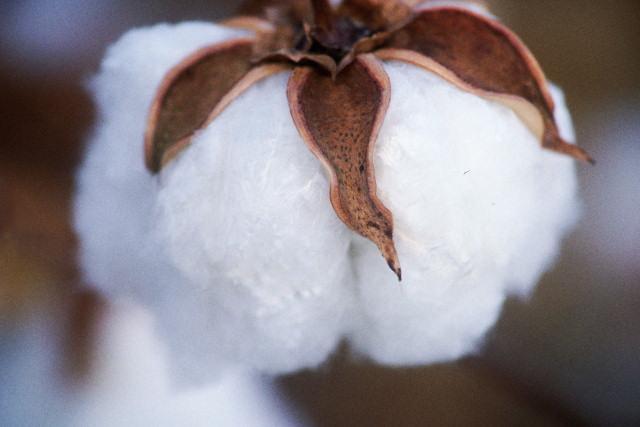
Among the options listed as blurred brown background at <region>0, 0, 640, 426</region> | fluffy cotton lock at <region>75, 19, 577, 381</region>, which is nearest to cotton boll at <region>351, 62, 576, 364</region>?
fluffy cotton lock at <region>75, 19, 577, 381</region>

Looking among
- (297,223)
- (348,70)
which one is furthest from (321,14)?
(297,223)

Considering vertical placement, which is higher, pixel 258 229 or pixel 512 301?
pixel 258 229

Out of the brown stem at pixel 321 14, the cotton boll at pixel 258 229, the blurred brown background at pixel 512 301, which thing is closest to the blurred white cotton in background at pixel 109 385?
the blurred brown background at pixel 512 301

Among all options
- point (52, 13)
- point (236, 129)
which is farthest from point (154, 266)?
point (52, 13)

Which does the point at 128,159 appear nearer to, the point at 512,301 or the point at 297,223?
the point at 297,223

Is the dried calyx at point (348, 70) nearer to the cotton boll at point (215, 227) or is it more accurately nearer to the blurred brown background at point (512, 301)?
the cotton boll at point (215, 227)

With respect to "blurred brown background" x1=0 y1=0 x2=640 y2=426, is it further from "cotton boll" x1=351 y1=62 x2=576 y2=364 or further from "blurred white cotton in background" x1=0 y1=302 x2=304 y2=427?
"cotton boll" x1=351 y1=62 x2=576 y2=364
